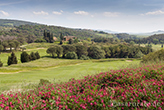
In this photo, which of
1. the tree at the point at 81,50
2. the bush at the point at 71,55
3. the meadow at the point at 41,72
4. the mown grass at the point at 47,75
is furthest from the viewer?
the tree at the point at 81,50

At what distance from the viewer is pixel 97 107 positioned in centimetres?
451

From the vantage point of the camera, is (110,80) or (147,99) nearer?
(147,99)

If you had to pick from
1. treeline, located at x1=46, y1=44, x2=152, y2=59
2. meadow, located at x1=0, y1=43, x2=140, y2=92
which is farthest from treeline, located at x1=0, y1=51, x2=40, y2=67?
treeline, located at x1=46, y1=44, x2=152, y2=59

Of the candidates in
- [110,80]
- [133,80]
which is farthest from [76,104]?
[133,80]

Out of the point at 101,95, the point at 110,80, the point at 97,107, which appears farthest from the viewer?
the point at 110,80

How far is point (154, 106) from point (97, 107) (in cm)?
205

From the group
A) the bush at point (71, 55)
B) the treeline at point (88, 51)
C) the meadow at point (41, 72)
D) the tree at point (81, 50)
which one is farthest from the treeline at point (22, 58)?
the tree at point (81, 50)

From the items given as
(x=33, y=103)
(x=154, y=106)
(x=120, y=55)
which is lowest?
(x=120, y=55)

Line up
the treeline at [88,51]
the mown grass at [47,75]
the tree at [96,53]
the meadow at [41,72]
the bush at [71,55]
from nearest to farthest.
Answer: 1. the mown grass at [47,75]
2. the meadow at [41,72]
3. the bush at [71,55]
4. the treeline at [88,51]
5. the tree at [96,53]

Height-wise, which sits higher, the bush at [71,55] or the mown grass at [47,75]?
the mown grass at [47,75]

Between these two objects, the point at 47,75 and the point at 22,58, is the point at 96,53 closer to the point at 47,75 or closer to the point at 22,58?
the point at 22,58

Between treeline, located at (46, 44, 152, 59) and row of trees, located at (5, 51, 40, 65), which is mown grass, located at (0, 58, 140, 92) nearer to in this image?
row of trees, located at (5, 51, 40, 65)

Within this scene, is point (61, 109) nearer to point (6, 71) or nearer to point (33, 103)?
point (33, 103)

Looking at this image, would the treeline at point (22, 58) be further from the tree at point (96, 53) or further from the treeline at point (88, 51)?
the tree at point (96, 53)
